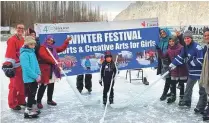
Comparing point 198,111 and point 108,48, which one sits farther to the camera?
point 108,48

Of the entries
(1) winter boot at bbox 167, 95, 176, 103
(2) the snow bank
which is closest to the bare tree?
(2) the snow bank

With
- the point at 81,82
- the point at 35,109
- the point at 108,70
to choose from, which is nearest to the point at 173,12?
the point at 81,82

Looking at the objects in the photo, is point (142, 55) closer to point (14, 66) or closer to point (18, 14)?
point (14, 66)

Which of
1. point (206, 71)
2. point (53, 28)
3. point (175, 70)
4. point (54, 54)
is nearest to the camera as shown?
point (206, 71)

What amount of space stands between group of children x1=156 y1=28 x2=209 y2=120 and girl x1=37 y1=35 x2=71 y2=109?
1.86 metres

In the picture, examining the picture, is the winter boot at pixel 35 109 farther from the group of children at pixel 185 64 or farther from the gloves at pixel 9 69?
the group of children at pixel 185 64

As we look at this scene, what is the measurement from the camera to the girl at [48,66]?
5086 mm

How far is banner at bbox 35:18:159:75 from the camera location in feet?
18.7

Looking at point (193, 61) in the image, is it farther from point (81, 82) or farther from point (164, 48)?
point (81, 82)

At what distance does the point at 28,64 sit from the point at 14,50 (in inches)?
22.1

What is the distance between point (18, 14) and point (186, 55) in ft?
114

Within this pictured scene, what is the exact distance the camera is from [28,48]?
4531 millimetres

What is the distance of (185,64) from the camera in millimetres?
5344

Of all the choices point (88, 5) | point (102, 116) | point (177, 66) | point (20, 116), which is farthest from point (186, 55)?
point (88, 5)
